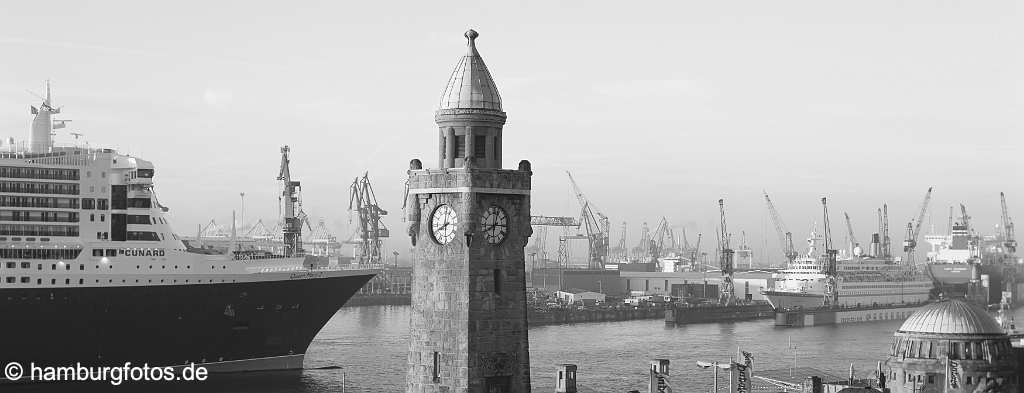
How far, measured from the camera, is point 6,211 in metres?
79.9

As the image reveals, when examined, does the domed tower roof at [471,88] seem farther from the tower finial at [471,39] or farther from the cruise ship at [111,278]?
the cruise ship at [111,278]

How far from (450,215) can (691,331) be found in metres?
147

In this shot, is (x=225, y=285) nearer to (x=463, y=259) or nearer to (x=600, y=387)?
(x=600, y=387)

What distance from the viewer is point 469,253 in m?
30.0

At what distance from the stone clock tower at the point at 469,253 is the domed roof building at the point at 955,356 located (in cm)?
3850

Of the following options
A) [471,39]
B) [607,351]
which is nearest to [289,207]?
[607,351]

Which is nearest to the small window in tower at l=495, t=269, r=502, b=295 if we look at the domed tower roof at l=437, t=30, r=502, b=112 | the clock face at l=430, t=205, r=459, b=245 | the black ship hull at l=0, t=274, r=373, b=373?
the clock face at l=430, t=205, r=459, b=245

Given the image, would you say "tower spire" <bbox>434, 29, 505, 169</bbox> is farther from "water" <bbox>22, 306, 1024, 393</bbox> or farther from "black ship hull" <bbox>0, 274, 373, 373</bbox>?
"black ship hull" <bbox>0, 274, 373, 373</bbox>

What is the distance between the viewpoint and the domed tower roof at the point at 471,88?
1193 inches

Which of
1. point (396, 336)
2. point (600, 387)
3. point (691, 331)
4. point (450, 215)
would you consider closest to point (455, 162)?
point (450, 215)

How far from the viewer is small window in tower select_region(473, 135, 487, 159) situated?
100 feet

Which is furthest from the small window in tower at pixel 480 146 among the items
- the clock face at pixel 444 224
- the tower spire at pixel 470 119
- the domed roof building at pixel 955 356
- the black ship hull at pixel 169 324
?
the black ship hull at pixel 169 324

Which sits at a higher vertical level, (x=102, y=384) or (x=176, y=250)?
(x=176, y=250)

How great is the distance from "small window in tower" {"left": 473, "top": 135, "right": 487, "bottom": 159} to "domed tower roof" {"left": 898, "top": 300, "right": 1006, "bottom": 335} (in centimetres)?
4119
